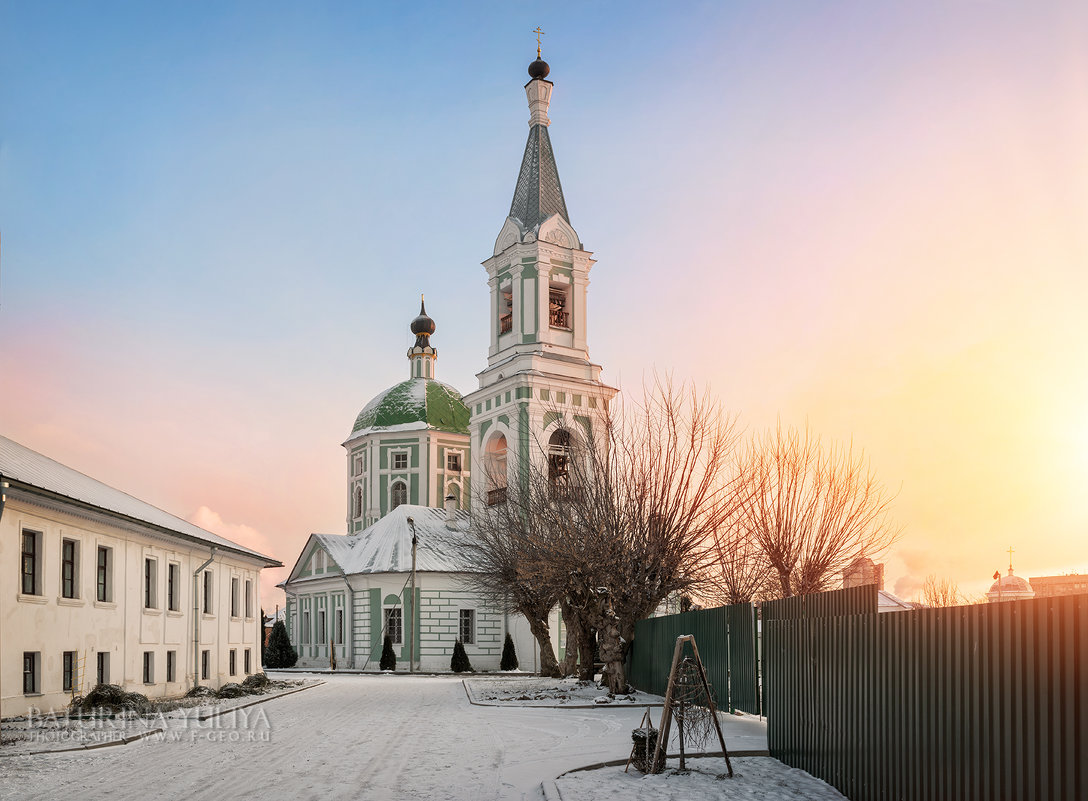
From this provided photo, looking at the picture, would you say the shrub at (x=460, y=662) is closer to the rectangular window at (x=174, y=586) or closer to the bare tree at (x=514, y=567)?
the bare tree at (x=514, y=567)

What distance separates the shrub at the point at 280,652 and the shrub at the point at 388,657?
7.50 m

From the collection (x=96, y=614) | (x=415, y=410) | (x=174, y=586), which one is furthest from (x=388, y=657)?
(x=96, y=614)

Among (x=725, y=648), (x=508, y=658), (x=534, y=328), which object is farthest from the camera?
(x=534, y=328)

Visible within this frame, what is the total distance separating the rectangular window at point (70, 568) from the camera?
2016cm

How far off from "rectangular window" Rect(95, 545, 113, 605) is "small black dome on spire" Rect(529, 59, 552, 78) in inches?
1258

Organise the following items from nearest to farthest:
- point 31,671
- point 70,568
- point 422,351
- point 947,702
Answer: point 947,702
point 31,671
point 70,568
point 422,351

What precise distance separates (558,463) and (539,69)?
18.5m

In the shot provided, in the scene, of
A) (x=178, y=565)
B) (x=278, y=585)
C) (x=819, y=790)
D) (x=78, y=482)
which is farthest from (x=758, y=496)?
(x=278, y=585)

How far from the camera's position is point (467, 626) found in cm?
4550

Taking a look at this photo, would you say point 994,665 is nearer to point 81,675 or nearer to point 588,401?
point 81,675

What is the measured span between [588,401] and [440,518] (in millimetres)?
10147

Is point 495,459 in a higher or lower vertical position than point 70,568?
higher

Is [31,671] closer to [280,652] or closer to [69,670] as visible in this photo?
[69,670]

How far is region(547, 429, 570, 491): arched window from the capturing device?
1152 inches
